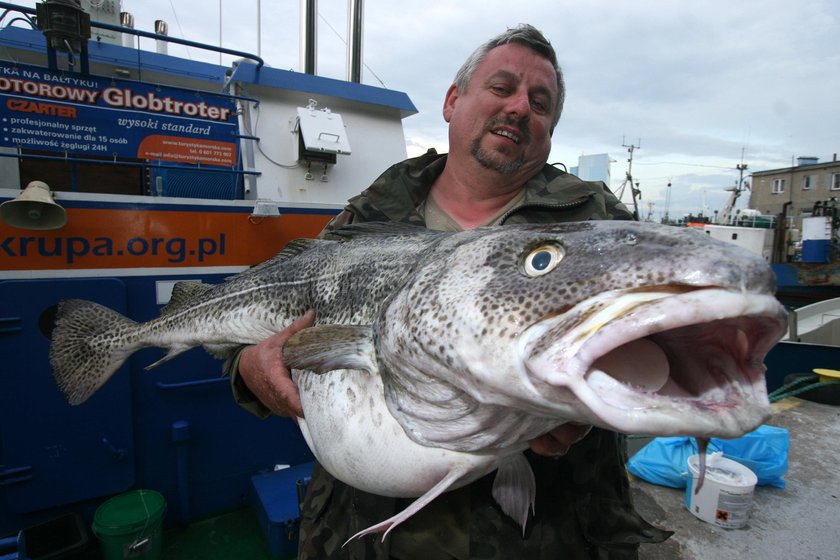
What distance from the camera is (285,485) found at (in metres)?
4.32

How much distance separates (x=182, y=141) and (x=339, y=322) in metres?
3.81

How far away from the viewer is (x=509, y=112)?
2240 millimetres

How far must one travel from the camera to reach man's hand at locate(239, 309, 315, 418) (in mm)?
1899

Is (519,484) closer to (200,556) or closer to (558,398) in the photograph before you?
(558,398)

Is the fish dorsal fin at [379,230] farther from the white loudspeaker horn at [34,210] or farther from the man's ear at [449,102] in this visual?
the white loudspeaker horn at [34,210]

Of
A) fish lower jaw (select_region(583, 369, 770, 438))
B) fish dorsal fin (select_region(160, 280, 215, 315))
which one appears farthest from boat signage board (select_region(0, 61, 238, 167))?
fish lower jaw (select_region(583, 369, 770, 438))

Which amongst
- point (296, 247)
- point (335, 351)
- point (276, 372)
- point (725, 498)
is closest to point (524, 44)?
point (296, 247)

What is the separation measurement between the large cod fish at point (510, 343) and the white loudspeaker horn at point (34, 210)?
7.71 ft

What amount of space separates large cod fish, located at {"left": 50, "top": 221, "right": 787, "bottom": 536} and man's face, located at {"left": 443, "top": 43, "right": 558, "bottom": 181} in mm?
643

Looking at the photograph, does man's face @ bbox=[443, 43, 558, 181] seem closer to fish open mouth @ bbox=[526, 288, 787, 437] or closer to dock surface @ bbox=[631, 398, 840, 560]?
fish open mouth @ bbox=[526, 288, 787, 437]

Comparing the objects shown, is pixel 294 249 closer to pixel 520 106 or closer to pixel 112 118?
pixel 520 106

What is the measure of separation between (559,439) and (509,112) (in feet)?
4.78

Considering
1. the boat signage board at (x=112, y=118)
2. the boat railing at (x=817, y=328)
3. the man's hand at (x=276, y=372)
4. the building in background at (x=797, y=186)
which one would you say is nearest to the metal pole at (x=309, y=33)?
the boat signage board at (x=112, y=118)

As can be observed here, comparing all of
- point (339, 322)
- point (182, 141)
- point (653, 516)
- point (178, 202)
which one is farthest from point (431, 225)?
point (182, 141)
